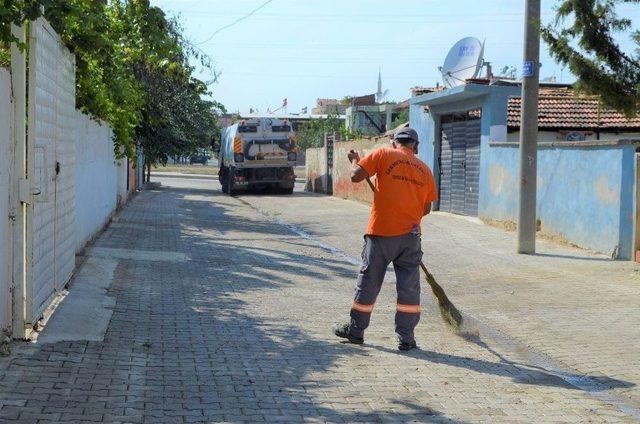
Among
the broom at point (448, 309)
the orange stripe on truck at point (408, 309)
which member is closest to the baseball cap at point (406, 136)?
the broom at point (448, 309)

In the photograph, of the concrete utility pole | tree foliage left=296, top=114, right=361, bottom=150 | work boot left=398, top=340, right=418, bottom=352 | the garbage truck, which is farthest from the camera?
tree foliage left=296, top=114, right=361, bottom=150

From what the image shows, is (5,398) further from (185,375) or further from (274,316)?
(274,316)

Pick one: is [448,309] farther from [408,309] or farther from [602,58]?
[602,58]

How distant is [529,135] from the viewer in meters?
14.1

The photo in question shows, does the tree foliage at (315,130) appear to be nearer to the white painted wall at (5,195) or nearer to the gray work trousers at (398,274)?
the gray work trousers at (398,274)

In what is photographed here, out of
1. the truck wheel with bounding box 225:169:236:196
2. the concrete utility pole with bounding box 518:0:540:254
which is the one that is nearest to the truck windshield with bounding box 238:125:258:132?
the truck wheel with bounding box 225:169:236:196

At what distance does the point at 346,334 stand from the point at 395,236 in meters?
0.94

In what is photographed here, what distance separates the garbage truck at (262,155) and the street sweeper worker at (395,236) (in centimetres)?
2635

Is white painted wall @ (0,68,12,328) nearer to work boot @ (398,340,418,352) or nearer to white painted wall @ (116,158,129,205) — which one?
work boot @ (398,340,418,352)

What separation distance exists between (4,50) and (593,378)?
589 centimetres

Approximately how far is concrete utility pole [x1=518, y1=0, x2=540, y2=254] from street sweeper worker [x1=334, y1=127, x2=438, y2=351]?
23.1 ft

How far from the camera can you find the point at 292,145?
34156 mm

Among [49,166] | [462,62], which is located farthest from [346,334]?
[462,62]

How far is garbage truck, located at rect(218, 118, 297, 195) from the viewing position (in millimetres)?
33750
